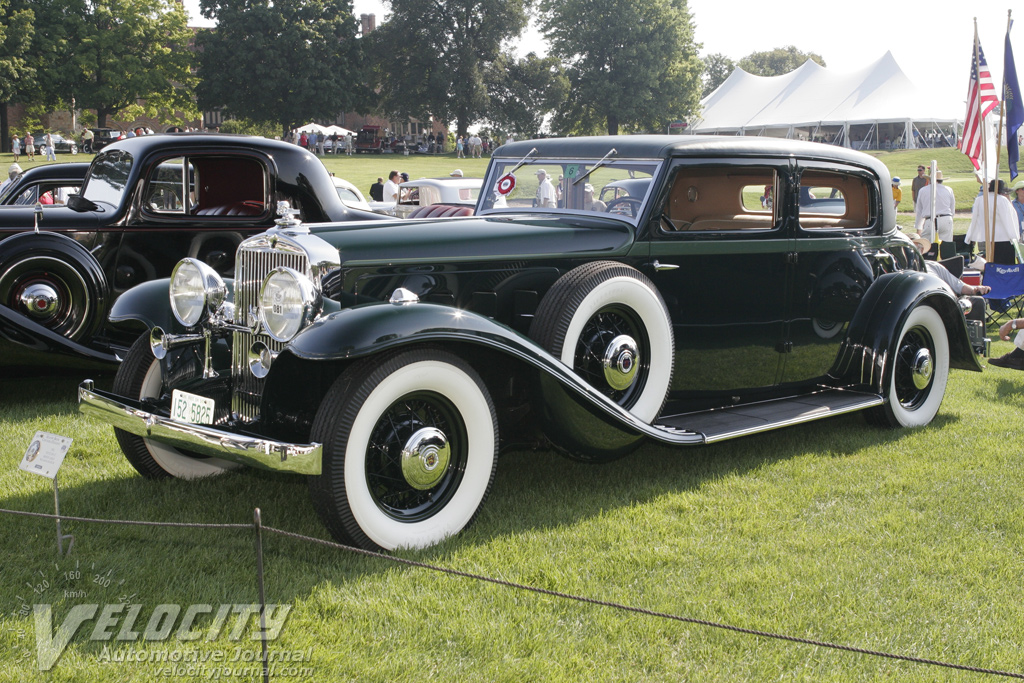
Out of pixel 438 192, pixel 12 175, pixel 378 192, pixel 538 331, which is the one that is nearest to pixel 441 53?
pixel 378 192

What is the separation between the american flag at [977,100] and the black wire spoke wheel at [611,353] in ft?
28.1

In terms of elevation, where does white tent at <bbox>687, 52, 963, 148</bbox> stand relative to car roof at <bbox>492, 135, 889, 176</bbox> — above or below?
above

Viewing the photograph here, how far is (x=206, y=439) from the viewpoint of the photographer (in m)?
3.64

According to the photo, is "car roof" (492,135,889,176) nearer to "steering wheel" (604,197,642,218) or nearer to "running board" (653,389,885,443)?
"steering wheel" (604,197,642,218)

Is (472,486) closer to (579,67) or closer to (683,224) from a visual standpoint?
(683,224)

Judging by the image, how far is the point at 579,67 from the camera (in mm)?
60500

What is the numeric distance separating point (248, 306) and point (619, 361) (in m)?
1.86

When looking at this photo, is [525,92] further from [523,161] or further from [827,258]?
[827,258]

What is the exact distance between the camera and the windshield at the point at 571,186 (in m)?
5.09

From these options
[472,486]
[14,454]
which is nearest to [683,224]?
[472,486]

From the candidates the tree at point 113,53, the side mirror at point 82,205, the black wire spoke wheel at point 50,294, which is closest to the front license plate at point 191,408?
the black wire spoke wheel at point 50,294

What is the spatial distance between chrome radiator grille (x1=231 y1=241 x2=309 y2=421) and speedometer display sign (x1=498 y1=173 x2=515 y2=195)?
192cm

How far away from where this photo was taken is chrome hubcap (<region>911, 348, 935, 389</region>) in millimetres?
→ 6059

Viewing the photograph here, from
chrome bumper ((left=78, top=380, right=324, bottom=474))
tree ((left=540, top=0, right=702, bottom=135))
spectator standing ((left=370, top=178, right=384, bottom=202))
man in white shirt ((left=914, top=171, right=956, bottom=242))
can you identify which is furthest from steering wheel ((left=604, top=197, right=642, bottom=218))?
tree ((left=540, top=0, right=702, bottom=135))
